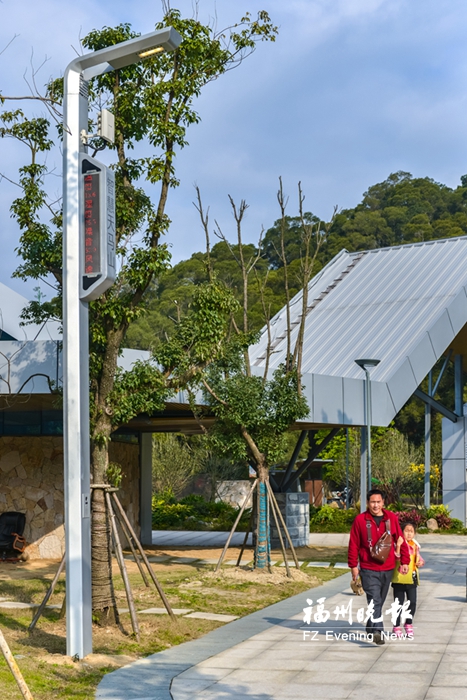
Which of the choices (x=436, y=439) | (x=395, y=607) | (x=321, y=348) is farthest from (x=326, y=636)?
(x=436, y=439)

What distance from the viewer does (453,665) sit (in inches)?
301

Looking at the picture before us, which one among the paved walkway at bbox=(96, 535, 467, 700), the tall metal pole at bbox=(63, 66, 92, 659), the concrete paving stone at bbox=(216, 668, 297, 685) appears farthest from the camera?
the tall metal pole at bbox=(63, 66, 92, 659)

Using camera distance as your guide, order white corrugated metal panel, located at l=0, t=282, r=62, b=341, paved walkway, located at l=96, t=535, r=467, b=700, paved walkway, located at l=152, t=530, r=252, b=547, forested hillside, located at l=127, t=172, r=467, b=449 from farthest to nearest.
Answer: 1. forested hillside, located at l=127, t=172, r=467, b=449
2. white corrugated metal panel, located at l=0, t=282, r=62, b=341
3. paved walkway, located at l=152, t=530, r=252, b=547
4. paved walkway, located at l=96, t=535, r=467, b=700

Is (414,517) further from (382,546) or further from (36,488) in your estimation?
(382,546)

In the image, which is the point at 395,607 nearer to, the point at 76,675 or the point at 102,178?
the point at 76,675

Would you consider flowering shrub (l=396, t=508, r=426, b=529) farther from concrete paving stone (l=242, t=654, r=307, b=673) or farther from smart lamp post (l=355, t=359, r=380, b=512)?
concrete paving stone (l=242, t=654, r=307, b=673)

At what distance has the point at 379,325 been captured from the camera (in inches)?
973

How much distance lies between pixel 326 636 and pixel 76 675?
2.98 m

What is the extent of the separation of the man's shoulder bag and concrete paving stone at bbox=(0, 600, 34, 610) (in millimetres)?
5177

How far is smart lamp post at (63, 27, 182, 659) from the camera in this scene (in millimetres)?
8180

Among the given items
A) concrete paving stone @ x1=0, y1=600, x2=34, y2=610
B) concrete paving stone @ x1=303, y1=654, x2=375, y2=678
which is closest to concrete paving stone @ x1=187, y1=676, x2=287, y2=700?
concrete paving stone @ x1=303, y1=654, x2=375, y2=678

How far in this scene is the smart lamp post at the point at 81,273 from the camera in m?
8.18

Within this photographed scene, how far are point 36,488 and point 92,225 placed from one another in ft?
37.0

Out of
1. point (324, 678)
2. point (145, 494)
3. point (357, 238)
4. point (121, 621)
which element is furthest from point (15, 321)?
point (357, 238)
